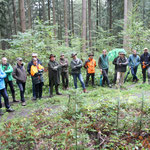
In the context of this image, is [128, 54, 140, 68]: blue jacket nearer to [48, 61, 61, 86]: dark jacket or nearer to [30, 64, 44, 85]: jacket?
[48, 61, 61, 86]: dark jacket

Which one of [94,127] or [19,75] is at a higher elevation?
[19,75]

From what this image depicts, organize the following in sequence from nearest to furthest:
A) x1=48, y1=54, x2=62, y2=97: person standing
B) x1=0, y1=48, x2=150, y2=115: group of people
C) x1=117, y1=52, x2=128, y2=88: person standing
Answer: x1=0, y1=48, x2=150, y2=115: group of people < x1=48, y1=54, x2=62, y2=97: person standing < x1=117, y1=52, x2=128, y2=88: person standing

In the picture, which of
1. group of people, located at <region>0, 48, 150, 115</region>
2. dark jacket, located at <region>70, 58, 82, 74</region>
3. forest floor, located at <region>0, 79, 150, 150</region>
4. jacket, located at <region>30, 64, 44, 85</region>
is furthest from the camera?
dark jacket, located at <region>70, 58, 82, 74</region>

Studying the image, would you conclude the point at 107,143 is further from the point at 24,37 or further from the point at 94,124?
Result: the point at 24,37

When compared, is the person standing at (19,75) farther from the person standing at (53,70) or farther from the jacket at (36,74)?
the person standing at (53,70)

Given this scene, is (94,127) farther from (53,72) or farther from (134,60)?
(134,60)

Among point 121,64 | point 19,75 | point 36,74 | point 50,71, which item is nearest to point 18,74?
point 19,75

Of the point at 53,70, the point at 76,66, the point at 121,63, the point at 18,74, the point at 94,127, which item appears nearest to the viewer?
the point at 94,127

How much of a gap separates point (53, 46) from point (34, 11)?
3148 cm

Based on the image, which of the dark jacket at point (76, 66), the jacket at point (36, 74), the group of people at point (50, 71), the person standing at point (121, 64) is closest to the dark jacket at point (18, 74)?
the group of people at point (50, 71)

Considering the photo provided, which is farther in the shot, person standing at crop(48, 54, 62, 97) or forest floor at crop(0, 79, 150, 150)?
person standing at crop(48, 54, 62, 97)

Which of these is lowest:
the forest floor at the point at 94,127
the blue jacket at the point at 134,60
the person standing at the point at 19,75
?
the forest floor at the point at 94,127

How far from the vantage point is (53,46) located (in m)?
10.8

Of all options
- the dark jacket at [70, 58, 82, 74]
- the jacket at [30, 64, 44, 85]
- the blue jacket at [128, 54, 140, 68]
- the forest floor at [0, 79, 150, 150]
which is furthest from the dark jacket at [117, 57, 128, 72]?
the jacket at [30, 64, 44, 85]
